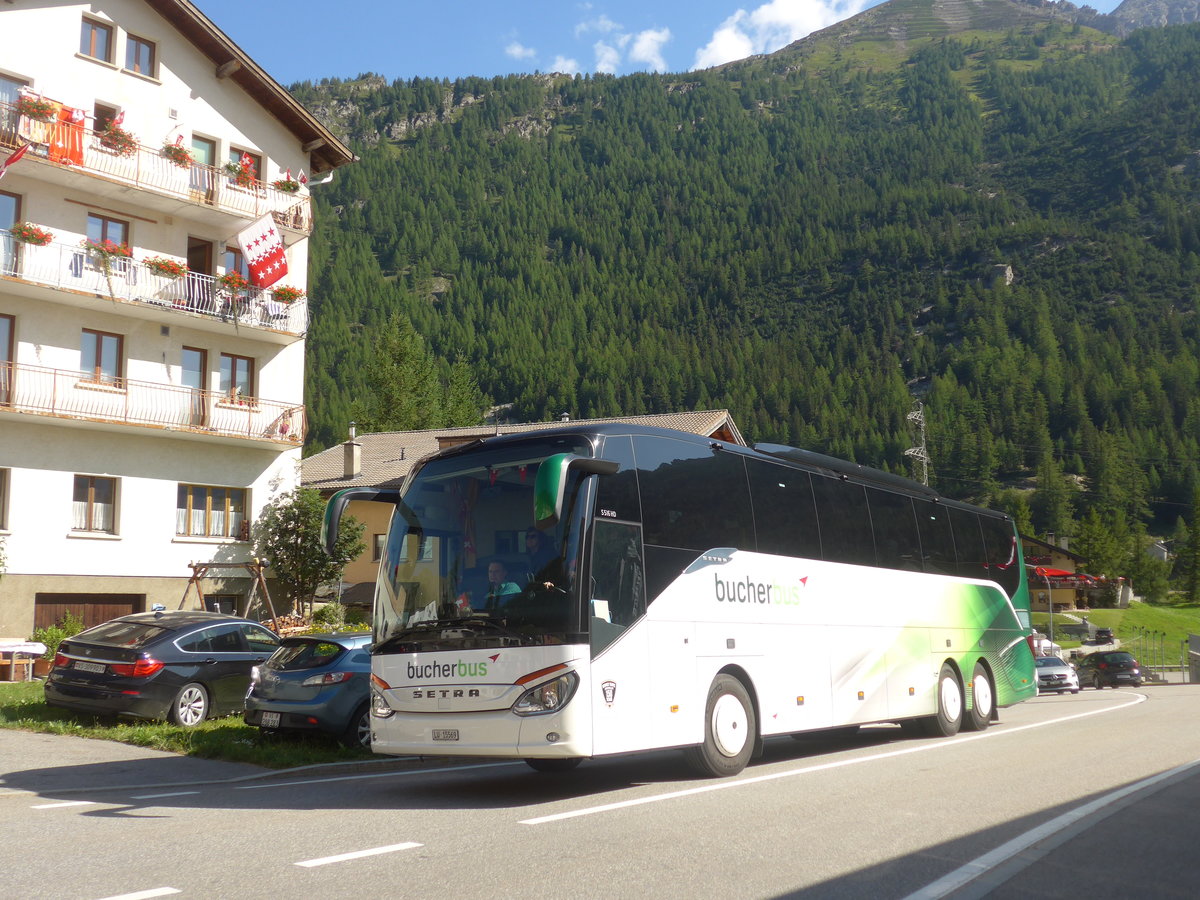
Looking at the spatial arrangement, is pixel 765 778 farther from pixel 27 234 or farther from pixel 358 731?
pixel 27 234

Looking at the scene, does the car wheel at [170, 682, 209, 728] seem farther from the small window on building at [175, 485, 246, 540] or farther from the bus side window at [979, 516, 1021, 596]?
the small window on building at [175, 485, 246, 540]

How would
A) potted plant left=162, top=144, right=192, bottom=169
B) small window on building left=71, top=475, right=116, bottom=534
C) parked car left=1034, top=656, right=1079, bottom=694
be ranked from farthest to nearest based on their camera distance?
parked car left=1034, top=656, right=1079, bottom=694
potted plant left=162, top=144, right=192, bottom=169
small window on building left=71, top=475, right=116, bottom=534

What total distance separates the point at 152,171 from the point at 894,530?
893 inches

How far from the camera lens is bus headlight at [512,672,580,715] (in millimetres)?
9547

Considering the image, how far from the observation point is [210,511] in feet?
102

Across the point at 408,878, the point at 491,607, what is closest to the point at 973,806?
the point at 491,607

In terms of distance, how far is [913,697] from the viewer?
15.5 metres

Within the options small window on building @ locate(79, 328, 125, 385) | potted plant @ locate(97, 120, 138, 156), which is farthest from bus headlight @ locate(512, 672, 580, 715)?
potted plant @ locate(97, 120, 138, 156)

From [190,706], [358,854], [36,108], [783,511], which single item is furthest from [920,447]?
[358,854]

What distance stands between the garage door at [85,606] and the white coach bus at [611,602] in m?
19.4

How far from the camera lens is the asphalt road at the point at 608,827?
6418mm

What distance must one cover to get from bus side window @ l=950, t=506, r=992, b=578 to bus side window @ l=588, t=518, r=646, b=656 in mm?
8939

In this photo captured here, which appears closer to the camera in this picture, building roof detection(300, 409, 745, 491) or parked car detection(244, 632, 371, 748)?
parked car detection(244, 632, 371, 748)

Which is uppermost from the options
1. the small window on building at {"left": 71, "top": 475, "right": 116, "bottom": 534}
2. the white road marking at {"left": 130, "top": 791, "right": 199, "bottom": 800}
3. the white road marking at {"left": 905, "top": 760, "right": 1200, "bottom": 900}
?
the small window on building at {"left": 71, "top": 475, "right": 116, "bottom": 534}
